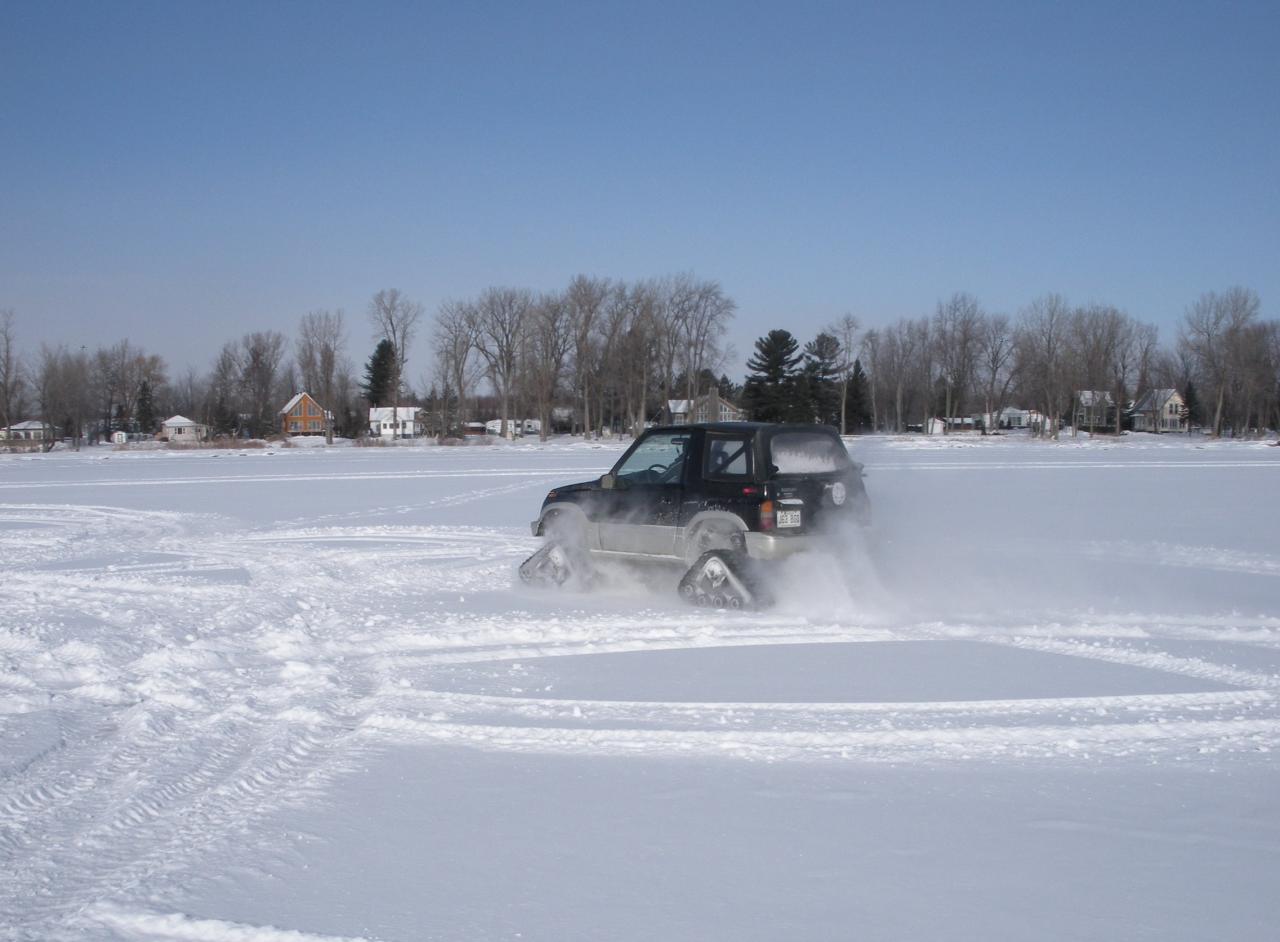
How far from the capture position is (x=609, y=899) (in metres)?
3.78

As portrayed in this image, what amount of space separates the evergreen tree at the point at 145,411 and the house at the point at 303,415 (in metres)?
16.4

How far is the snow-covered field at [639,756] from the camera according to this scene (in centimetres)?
374

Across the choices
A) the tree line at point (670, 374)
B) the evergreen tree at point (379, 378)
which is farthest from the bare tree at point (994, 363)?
the evergreen tree at point (379, 378)

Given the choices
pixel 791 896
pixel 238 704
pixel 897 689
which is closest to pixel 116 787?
Result: pixel 238 704

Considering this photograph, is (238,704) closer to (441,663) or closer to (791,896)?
(441,663)

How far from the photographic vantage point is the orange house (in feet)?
389

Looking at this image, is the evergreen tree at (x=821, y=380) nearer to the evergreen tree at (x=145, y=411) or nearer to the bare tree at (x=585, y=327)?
the bare tree at (x=585, y=327)

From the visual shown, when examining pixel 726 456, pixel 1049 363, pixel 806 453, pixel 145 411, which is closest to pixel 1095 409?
pixel 1049 363

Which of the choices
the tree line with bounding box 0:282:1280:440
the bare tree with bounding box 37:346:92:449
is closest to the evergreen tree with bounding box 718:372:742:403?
the tree line with bounding box 0:282:1280:440

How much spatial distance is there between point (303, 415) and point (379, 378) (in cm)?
1813

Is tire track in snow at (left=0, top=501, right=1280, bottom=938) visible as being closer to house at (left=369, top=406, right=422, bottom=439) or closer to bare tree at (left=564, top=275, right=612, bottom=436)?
bare tree at (left=564, top=275, right=612, bottom=436)

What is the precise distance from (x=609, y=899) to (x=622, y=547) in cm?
692

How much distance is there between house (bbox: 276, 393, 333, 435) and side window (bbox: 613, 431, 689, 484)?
11254cm

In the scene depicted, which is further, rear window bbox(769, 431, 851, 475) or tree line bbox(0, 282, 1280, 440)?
tree line bbox(0, 282, 1280, 440)
